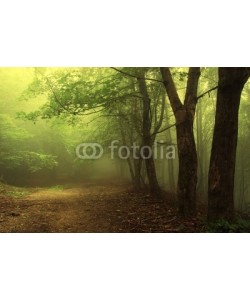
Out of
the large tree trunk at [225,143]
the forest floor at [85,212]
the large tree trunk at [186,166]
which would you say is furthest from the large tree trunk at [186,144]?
the large tree trunk at [225,143]

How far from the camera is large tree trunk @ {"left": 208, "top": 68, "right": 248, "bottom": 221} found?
562cm

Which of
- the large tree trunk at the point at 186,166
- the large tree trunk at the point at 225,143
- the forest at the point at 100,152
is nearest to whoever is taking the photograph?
the large tree trunk at the point at 225,143

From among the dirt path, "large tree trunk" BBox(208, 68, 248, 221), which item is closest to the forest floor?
the dirt path

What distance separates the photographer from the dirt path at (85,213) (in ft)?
20.6

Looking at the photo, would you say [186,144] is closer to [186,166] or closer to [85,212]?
[186,166]

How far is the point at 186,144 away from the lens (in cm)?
644

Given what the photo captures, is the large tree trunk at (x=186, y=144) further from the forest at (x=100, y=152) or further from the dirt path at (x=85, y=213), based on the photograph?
the dirt path at (x=85, y=213)

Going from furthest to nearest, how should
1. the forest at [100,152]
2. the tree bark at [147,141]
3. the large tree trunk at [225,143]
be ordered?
the tree bark at [147,141], the forest at [100,152], the large tree trunk at [225,143]

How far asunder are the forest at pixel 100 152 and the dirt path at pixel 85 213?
22mm

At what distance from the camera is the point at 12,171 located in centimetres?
750

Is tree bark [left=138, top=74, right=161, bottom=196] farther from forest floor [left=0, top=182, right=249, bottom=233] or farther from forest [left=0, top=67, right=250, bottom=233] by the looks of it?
forest floor [left=0, top=182, right=249, bottom=233]

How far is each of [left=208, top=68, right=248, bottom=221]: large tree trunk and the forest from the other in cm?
2

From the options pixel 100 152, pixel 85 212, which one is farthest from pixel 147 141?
pixel 85 212

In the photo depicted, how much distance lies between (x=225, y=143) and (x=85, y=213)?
138 inches
